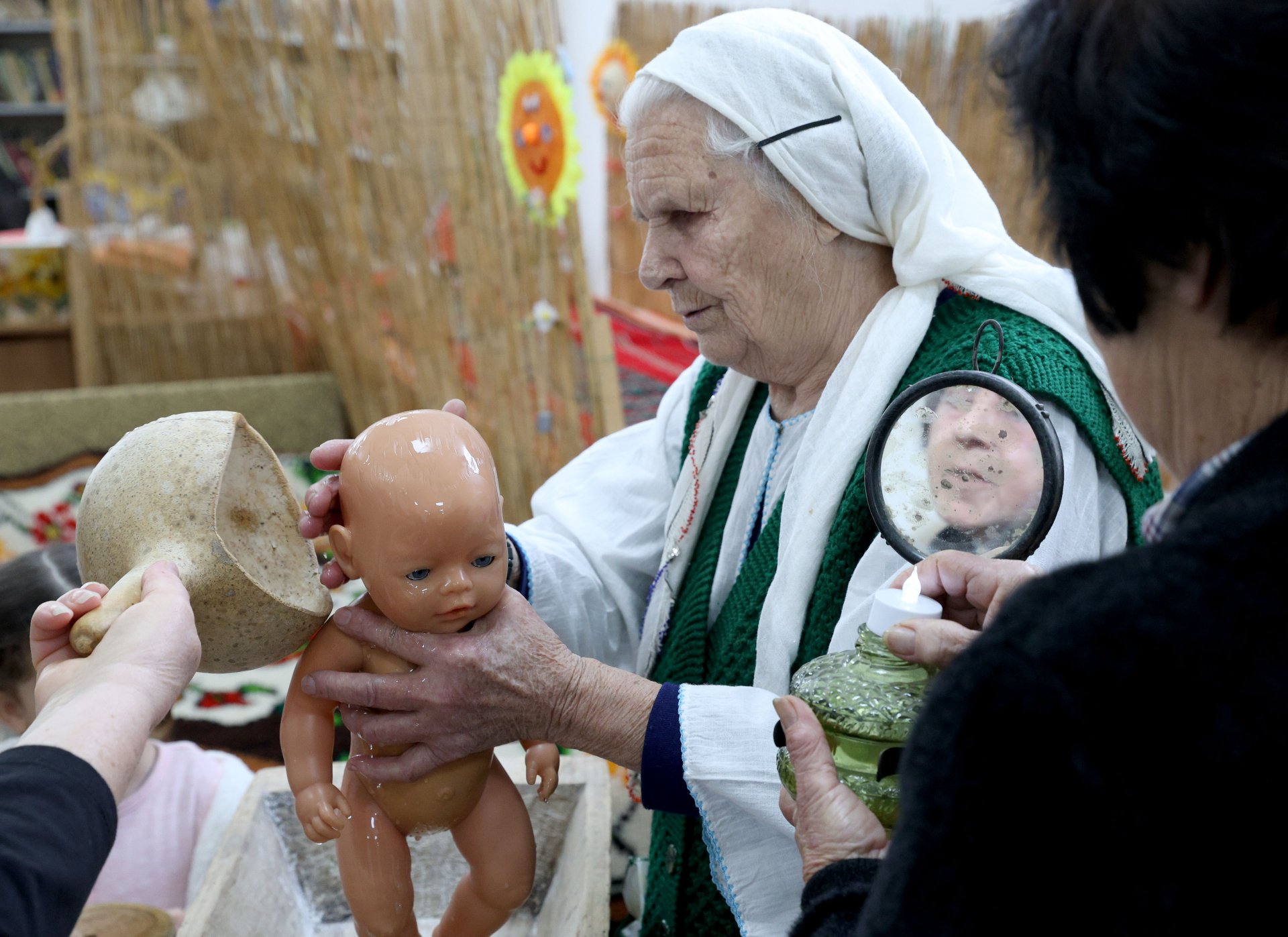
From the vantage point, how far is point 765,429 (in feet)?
5.45

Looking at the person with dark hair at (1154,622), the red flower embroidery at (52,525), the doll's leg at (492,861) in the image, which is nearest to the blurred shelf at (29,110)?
the red flower embroidery at (52,525)

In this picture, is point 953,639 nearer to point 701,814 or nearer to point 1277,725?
point 1277,725

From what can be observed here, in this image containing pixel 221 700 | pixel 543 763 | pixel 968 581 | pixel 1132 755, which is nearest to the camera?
pixel 1132 755

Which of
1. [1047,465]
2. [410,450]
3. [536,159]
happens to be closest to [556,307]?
[536,159]

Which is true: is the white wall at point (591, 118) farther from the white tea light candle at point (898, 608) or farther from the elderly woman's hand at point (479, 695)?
the white tea light candle at point (898, 608)

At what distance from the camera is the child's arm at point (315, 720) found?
1.32 metres

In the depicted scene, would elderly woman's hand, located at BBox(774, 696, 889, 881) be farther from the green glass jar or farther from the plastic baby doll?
the plastic baby doll

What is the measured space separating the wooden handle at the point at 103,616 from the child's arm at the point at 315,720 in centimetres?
27

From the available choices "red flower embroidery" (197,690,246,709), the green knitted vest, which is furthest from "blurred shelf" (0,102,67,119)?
the green knitted vest

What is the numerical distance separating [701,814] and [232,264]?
4572 mm

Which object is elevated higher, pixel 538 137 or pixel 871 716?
pixel 538 137

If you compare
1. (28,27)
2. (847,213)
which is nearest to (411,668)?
(847,213)

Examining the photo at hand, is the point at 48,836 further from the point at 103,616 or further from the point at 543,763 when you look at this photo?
the point at 543,763

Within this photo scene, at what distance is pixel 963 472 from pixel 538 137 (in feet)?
5.66
